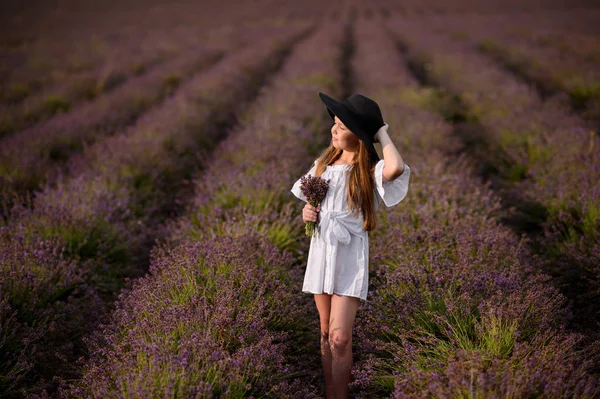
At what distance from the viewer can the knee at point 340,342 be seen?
7.60ft

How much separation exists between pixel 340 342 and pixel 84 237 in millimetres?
2553

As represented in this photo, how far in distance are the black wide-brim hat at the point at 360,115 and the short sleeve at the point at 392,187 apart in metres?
0.15

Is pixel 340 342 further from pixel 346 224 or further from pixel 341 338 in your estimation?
pixel 346 224

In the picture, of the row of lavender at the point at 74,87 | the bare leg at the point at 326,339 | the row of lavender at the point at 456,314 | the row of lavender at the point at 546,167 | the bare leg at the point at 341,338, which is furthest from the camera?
the row of lavender at the point at 74,87

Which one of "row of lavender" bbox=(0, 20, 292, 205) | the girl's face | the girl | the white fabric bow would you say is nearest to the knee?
the girl

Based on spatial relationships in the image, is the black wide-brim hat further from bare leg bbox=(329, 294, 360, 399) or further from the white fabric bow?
bare leg bbox=(329, 294, 360, 399)

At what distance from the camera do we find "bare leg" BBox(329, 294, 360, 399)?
7.64ft

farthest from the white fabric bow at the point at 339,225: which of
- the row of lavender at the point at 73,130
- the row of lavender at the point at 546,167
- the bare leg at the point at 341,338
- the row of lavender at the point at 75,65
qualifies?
the row of lavender at the point at 75,65

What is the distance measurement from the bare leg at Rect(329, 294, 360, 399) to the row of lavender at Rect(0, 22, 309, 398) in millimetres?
1378

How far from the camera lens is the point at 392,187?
2336mm

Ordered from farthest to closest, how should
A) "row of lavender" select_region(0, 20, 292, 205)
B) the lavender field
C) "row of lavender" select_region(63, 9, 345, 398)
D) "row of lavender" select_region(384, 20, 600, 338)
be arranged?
1. "row of lavender" select_region(0, 20, 292, 205)
2. "row of lavender" select_region(384, 20, 600, 338)
3. the lavender field
4. "row of lavender" select_region(63, 9, 345, 398)

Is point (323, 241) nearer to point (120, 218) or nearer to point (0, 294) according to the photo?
point (0, 294)

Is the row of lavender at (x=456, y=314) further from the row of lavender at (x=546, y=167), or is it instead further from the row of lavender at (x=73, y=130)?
the row of lavender at (x=73, y=130)

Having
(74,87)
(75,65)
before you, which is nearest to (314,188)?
(74,87)
